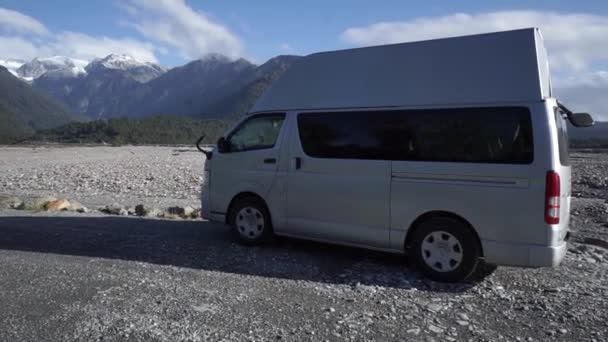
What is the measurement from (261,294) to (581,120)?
14.2 feet

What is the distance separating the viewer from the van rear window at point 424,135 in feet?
17.6

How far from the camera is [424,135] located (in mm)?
5871

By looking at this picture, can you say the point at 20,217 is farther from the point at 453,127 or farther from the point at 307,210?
the point at 453,127

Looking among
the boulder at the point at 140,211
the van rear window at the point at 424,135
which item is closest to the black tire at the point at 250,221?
the van rear window at the point at 424,135

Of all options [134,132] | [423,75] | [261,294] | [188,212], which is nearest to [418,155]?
[423,75]

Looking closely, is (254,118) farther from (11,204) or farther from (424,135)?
(11,204)

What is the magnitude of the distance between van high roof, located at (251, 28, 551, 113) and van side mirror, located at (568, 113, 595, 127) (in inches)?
24.4

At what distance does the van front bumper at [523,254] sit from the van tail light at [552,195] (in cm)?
38

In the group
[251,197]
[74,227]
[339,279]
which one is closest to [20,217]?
[74,227]

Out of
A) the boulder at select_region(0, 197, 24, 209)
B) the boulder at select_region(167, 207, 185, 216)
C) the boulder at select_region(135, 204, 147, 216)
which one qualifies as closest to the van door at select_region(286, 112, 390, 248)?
the boulder at select_region(167, 207, 185, 216)

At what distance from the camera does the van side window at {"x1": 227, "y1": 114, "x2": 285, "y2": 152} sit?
7.11m

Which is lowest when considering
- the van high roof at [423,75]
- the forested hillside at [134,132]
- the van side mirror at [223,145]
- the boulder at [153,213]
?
the boulder at [153,213]

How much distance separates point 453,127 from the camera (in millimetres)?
5727

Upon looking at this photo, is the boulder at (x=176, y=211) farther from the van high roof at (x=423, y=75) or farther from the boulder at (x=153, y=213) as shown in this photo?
the van high roof at (x=423, y=75)
